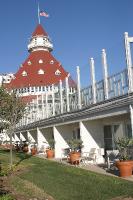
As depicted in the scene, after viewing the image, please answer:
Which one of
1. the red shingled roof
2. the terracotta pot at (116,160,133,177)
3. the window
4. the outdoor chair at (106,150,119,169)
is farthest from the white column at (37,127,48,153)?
the red shingled roof

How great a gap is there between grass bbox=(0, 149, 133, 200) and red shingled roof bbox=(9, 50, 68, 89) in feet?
191

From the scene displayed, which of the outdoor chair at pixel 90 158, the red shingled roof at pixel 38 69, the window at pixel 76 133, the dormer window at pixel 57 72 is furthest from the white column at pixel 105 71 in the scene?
the dormer window at pixel 57 72

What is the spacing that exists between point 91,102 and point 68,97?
441cm

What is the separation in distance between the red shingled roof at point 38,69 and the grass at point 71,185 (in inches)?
2293

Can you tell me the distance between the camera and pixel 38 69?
83.2 m

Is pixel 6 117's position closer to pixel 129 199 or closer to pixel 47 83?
pixel 129 199

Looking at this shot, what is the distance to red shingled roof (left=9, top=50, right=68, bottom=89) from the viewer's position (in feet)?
256

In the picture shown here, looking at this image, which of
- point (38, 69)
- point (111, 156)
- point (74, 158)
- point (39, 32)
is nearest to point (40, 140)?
point (74, 158)

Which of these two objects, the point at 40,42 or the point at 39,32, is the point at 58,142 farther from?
the point at 39,32

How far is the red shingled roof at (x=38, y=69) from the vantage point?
256 feet

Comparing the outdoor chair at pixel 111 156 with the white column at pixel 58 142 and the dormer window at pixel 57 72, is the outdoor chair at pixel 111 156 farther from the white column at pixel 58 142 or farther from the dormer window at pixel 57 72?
the dormer window at pixel 57 72

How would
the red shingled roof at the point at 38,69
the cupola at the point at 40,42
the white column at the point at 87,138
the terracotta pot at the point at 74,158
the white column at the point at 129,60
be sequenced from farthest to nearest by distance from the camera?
the cupola at the point at 40,42 < the red shingled roof at the point at 38,69 < the white column at the point at 87,138 < the terracotta pot at the point at 74,158 < the white column at the point at 129,60

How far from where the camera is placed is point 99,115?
64.5ft

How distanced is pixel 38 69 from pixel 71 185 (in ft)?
231
